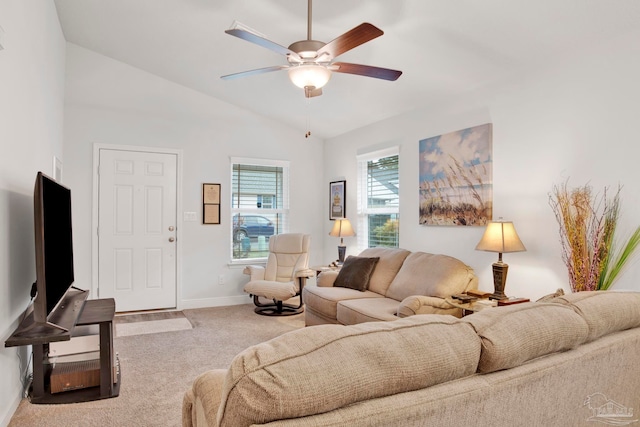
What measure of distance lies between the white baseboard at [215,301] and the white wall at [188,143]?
0.01 meters

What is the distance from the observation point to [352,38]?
7.26 ft

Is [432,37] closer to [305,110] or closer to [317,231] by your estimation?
[305,110]

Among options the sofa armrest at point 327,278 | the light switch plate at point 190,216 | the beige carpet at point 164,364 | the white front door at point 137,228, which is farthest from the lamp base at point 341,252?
the white front door at point 137,228

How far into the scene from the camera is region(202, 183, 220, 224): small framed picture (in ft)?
18.1

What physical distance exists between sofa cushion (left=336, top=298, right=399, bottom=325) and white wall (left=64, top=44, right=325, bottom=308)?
8.22 ft

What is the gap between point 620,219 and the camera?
2625 mm

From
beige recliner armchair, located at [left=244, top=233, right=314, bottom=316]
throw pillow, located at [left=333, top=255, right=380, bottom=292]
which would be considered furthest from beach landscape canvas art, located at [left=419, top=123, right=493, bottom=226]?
beige recliner armchair, located at [left=244, top=233, right=314, bottom=316]

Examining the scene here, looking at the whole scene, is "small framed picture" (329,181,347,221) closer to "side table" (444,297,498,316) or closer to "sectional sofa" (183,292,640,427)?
"side table" (444,297,498,316)

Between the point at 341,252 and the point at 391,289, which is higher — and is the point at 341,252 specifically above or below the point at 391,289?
above

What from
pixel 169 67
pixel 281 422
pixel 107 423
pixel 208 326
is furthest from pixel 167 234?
pixel 281 422

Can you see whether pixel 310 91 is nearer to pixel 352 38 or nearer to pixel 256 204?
pixel 352 38

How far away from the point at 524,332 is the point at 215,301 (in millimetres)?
4910

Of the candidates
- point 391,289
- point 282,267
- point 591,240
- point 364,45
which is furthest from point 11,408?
point 591,240

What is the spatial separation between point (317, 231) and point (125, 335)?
300cm
